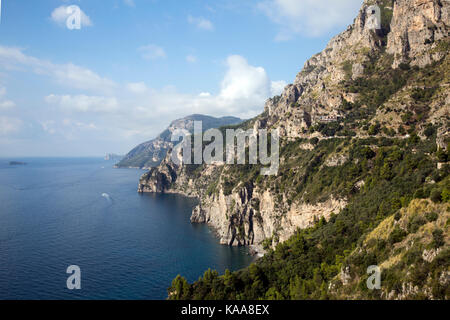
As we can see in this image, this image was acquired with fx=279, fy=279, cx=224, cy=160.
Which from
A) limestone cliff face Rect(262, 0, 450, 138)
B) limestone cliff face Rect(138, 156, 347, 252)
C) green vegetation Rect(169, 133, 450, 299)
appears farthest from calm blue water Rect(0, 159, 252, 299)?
limestone cliff face Rect(262, 0, 450, 138)

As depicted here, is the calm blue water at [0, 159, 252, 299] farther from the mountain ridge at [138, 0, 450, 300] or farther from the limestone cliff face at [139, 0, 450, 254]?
the mountain ridge at [138, 0, 450, 300]

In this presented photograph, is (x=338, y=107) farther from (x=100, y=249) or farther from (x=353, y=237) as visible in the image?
(x=100, y=249)

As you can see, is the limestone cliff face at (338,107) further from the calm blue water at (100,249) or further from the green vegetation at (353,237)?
the calm blue water at (100,249)

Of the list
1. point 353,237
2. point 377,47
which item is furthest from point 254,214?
point 377,47

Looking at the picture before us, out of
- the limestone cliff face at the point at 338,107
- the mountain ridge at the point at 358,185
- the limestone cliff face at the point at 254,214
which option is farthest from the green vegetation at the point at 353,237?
the limestone cliff face at the point at 338,107
